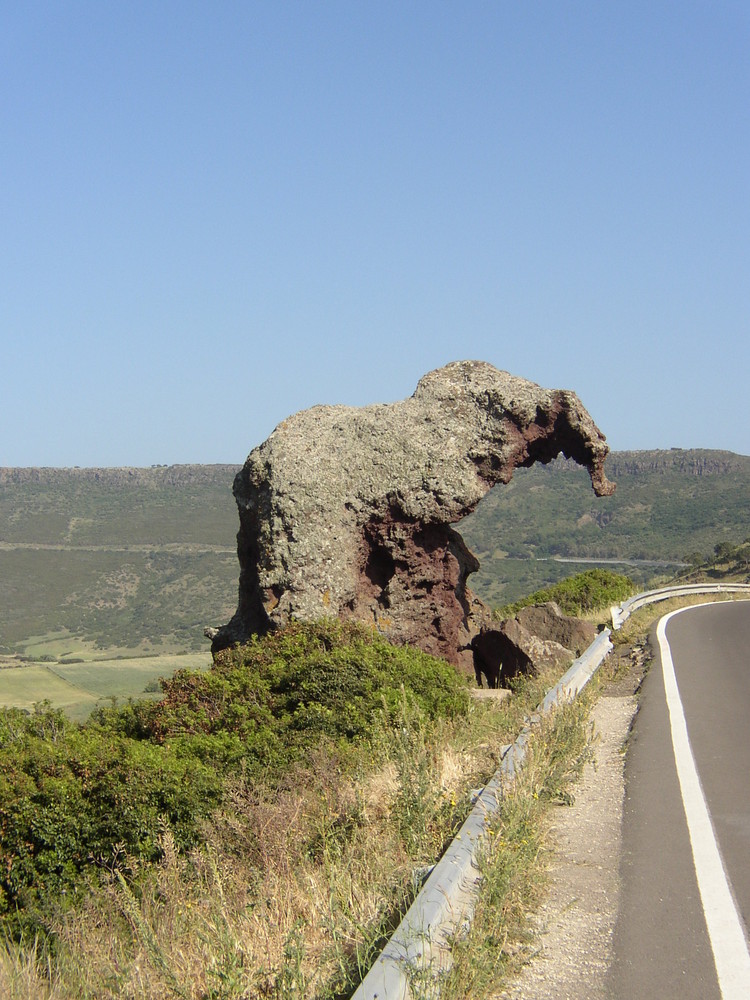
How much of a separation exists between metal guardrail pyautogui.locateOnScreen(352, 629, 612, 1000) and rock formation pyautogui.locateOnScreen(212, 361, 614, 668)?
7.21 meters

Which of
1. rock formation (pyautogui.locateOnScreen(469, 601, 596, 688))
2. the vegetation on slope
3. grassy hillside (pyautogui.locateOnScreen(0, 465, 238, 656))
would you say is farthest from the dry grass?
grassy hillside (pyautogui.locateOnScreen(0, 465, 238, 656))

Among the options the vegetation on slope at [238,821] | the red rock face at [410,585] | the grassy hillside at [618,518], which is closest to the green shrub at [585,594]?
the red rock face at [410,585]

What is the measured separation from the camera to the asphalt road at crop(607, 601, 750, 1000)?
452 centimetres

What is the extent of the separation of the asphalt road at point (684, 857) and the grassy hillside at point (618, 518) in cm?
5129

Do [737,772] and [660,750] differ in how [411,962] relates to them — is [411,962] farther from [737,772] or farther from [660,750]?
[660,750]

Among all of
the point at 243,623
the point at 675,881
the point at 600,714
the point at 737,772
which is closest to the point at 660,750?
the point at 737,772

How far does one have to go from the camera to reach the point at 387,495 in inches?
548

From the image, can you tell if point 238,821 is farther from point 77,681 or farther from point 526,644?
point 77,681

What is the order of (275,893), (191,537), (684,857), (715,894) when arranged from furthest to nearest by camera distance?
(191,537) → (684,857) → (715,894) → (275,893)

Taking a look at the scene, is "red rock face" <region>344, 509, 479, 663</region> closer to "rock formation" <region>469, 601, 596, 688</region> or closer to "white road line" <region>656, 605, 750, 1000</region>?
"rock formation" <region>469, 601, 596, 688</region>

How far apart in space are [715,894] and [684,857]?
2.15 ft

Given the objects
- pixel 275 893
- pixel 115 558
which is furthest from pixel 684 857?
pixel 115 558

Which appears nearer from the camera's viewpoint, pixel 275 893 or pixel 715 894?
pixel 275 893

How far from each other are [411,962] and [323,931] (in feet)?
3.24
